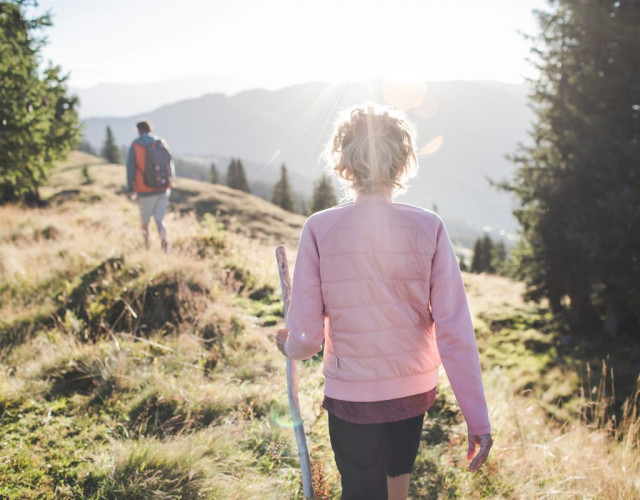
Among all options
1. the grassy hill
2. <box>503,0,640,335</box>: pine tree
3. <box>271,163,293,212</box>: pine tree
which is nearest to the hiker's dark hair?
the grassy hill

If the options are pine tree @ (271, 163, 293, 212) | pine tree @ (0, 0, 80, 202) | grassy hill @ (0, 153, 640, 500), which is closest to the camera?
grassy hill @ (0, 153, 640, 500)

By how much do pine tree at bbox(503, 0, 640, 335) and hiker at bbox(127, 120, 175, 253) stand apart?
31.3ft

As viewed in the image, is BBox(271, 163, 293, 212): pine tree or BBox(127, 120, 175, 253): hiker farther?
BBox(271, 163, 293, 212): pine tree

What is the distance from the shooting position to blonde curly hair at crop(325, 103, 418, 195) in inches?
71.5

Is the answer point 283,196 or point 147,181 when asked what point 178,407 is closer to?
point 147,181

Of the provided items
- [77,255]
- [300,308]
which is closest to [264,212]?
[77,255]

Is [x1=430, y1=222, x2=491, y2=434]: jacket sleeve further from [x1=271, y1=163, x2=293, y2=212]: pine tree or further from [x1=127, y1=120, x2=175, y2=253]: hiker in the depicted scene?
[x1=271, y1=163, x2=293, y2=212]: pine tree

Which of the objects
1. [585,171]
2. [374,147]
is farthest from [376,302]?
[585,171]

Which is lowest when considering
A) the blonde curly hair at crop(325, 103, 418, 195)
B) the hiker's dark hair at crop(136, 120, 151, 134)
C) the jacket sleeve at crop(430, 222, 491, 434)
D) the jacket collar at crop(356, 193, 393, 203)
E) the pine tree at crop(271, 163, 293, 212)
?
the pine tree at crop(271, 163, 293, 212)

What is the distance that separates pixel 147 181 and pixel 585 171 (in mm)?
10287

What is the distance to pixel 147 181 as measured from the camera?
7.64 meters

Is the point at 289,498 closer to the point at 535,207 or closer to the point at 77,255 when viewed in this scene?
the point at 77,255

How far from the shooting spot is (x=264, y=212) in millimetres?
36719

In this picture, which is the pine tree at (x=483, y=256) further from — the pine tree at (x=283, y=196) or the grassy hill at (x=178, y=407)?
the grassy hill at (x=178, y=407)
